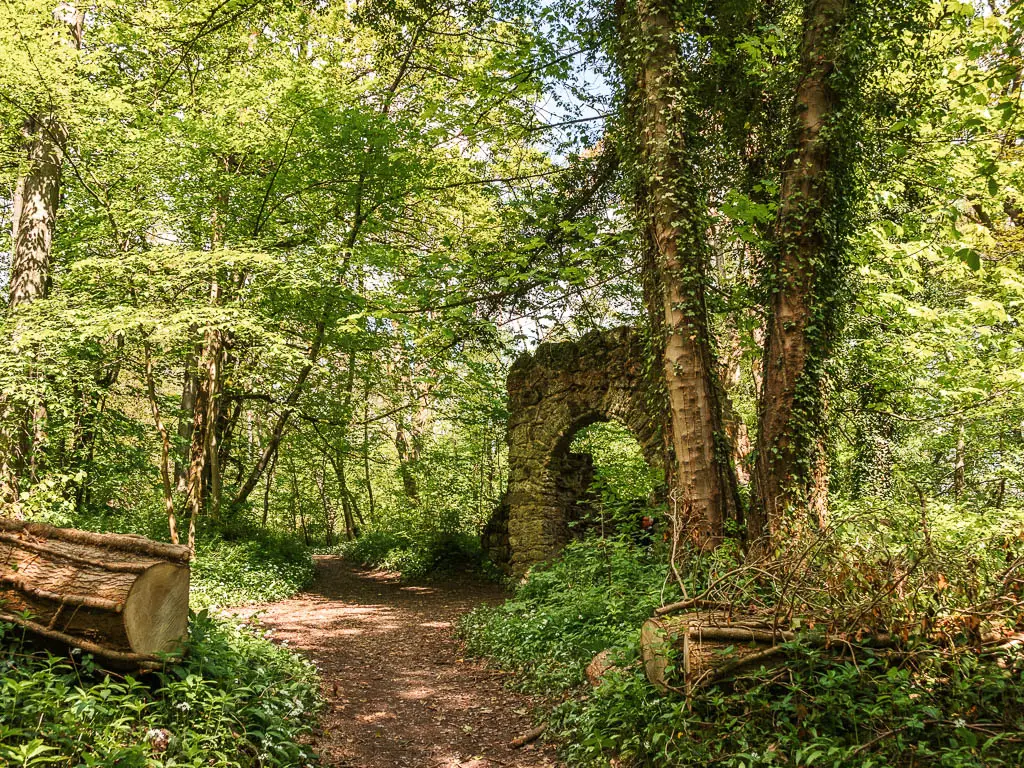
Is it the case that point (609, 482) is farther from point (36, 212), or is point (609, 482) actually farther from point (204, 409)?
point (36, 212)

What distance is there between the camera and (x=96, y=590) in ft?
12.6

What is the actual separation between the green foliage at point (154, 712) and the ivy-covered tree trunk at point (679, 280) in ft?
11.7

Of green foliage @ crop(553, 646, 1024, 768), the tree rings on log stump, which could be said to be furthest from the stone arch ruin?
green foliage @ crop(553, 646, 1024, 768)

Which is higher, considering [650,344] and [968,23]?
[968,23]

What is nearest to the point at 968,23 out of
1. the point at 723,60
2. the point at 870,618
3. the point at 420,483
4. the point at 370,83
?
the point at 723,60

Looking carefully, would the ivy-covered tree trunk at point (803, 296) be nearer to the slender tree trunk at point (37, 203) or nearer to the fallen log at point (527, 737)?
the fallen log at point (527, 737)

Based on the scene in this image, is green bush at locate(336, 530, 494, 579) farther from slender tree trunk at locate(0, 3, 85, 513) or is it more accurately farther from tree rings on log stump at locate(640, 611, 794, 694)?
tree rings on log stump at locate(640, 611, 794, 694)

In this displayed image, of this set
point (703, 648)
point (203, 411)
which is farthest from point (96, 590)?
point (203, 411)

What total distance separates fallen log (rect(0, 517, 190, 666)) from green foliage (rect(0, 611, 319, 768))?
0.14m

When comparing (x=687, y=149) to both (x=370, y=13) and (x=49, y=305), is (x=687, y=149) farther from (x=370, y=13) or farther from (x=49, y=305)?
(x=49, y=305)

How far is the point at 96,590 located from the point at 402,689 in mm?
3253

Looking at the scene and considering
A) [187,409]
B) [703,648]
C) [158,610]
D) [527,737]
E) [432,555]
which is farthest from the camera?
[432,555]

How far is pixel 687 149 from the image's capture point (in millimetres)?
5977

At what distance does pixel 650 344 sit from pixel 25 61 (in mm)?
7960
